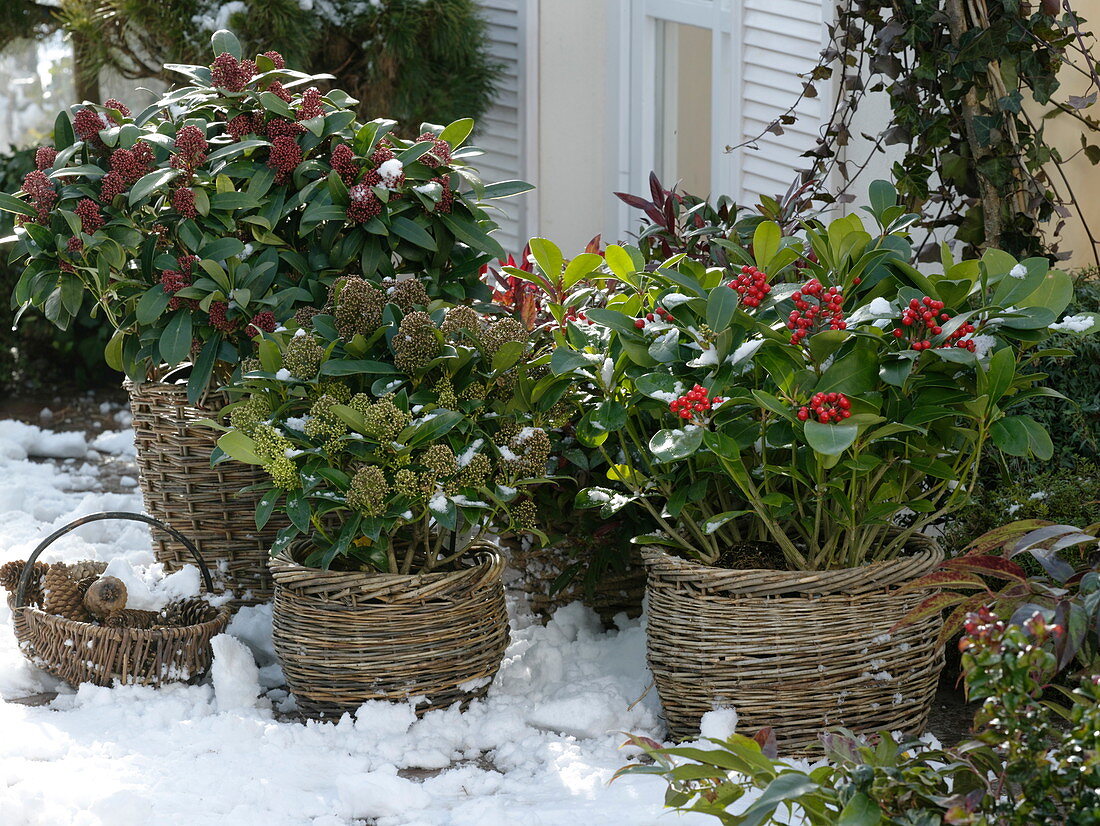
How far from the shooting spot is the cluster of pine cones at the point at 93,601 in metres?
2.47

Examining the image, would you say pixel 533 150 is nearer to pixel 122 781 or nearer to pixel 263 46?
pixel 263 46

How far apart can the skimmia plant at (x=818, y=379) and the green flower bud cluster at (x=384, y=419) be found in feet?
0.93

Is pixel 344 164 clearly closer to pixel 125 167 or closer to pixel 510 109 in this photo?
pixel 125 167

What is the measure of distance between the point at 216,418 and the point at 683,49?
239 cm

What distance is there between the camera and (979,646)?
3.97 feet

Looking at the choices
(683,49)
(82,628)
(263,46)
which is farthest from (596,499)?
(263,46)

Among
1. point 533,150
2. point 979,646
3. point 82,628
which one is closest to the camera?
point 979,646

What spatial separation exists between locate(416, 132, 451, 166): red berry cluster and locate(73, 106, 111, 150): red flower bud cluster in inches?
25.9

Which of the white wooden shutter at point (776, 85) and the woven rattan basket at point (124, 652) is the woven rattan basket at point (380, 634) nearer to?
the woven rattan basket at point (124, 652)

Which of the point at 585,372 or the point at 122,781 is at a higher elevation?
the point at 585,372

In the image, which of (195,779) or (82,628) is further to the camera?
(82,628)

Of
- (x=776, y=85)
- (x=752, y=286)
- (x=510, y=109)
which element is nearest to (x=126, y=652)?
(x=752, y=286)

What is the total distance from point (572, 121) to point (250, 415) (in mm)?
2719

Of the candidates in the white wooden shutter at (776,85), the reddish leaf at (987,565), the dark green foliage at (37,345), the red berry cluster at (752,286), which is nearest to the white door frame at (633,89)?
the white wooden shutter at (776,85)
